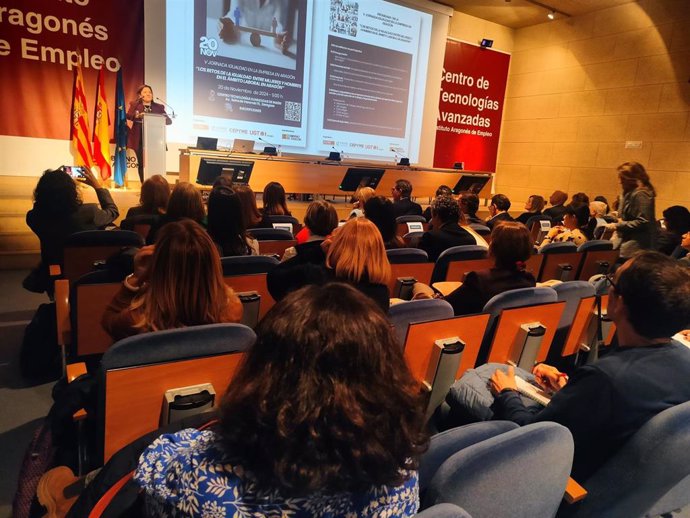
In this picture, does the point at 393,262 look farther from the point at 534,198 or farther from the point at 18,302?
the point at 534,198

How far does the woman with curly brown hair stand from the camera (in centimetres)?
67

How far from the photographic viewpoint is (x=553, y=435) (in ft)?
3.26

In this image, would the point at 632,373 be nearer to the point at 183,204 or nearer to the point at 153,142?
the point at 183,204

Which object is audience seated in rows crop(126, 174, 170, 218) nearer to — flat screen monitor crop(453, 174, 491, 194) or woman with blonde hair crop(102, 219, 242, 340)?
woman with blonde hair crop(102, 219, 242, 340)

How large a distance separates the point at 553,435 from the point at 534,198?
5410 mm

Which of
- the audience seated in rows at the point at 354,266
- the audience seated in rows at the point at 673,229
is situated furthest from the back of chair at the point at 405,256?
the audience seated in rows at the point at 673,229

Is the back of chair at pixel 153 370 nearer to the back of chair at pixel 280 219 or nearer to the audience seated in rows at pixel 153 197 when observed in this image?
the audience seated in rows at pixel 153 197

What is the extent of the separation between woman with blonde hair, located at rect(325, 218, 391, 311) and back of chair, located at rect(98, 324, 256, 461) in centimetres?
71

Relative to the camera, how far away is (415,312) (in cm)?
191

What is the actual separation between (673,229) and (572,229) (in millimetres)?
970

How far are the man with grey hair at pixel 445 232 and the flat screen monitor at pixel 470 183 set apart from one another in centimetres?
558

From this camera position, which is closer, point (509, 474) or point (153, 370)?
point (509, 474)

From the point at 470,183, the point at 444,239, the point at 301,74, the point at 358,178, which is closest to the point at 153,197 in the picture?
the point at 444,239

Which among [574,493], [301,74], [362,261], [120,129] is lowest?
[574,493]
